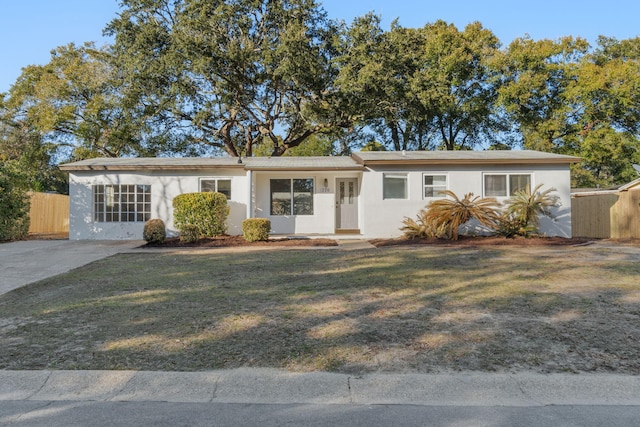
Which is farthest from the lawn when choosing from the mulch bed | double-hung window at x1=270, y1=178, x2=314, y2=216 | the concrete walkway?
double-hung window at x1=270, y1=178, x2=314, y2=216

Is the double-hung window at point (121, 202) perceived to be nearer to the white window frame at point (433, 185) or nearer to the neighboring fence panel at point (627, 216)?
the white window frame at point (433, 185)

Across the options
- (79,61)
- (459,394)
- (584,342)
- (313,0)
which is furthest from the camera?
(79,61)

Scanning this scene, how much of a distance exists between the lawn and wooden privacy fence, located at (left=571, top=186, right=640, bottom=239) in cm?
903

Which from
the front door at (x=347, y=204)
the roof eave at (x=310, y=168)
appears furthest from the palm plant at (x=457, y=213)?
the front door at (x=347, y=204)

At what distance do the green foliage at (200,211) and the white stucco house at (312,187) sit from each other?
1202 mm

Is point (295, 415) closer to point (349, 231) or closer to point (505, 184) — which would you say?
point (349, 231)

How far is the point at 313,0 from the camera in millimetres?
23328

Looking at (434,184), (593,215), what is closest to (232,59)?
(434,184)

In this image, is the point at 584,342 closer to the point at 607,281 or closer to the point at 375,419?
the point at 375,419

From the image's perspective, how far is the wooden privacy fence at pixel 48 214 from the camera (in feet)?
67.8

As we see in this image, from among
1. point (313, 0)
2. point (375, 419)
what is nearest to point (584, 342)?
point (375, 419)

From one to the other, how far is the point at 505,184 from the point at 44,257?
1468cm

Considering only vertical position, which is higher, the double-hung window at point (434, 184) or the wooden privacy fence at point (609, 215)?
the double-hung window at point (434, 184)

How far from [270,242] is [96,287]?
292 inches
